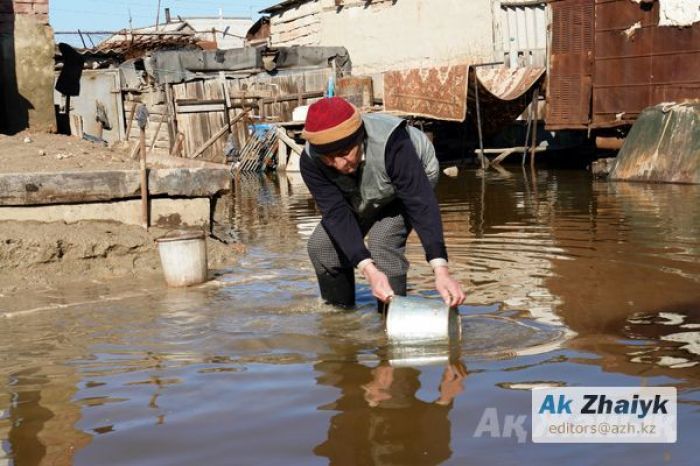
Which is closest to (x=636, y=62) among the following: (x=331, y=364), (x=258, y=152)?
(x=258, y=152)

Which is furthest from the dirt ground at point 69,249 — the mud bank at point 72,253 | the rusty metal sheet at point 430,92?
the rusty metal sheet at point 430,92

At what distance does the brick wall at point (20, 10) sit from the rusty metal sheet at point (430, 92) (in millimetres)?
10273

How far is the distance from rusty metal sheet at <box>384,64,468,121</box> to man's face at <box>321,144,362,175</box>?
14240 mm

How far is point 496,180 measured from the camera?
16.6 metres

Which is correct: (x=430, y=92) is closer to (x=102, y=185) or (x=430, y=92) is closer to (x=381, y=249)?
(x=102, y=185)

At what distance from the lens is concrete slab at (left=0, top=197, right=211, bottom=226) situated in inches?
288

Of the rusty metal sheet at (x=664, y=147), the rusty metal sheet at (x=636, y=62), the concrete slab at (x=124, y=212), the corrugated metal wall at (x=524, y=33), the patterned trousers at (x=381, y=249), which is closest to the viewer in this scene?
the patterned trousers at (x=381, y=249)

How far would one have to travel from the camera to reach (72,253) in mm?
7148

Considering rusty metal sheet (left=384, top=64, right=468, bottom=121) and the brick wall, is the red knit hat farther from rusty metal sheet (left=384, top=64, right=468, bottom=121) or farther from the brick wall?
rusty metal sheet (left=384, top=64, right=468, bottom=121)

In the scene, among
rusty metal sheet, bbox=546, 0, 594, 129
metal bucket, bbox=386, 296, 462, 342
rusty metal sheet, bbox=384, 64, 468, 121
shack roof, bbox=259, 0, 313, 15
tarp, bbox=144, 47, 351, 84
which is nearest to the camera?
metal bucket, bbox=386, 296, 462, 342

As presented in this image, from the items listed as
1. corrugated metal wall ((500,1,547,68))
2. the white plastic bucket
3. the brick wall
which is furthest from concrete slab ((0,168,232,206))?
corrugated metal wall ((500,1,547,68))

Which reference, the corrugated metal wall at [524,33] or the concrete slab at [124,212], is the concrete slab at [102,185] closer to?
the concrete slab at [124,212]

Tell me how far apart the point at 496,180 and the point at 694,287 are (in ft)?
35.4

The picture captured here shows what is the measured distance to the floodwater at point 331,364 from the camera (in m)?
3.16
